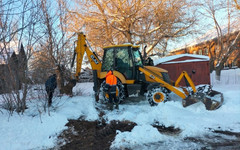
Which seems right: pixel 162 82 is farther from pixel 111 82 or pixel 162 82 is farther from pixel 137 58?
pixel 111 82

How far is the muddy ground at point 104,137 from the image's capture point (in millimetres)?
3762

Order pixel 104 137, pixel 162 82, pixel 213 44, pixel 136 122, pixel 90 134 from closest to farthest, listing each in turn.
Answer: pixel 104 137
pixel 90 134
pixel 136 122
pixel 162 82
pixel 213 44

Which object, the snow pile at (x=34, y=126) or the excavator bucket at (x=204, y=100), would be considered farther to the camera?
the excavator bucket at (x=204, y=100)

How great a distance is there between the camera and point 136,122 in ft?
17.0

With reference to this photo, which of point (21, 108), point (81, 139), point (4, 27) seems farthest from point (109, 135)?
point (4, 27)

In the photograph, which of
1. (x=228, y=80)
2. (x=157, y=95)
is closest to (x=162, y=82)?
(x=157, y=95)

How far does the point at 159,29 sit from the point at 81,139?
13139 mm

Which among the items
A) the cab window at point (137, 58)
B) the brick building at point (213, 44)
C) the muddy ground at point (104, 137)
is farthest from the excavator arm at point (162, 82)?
the brick building at point (213, 44)

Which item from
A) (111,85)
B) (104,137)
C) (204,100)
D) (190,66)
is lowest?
(104,137)

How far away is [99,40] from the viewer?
50.8 feet

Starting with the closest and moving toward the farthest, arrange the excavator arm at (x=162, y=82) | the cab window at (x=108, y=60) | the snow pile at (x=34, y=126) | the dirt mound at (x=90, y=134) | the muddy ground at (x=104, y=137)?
the muddy ground at (x=104, y=137)
the dirt mound at (x=90, y=134)
the snow pile at (x=34, y=126)
the excavator arm at (x=162, y=82)
the cab window at (x=108, y=60)

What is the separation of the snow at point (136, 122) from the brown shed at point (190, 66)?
5.52 m

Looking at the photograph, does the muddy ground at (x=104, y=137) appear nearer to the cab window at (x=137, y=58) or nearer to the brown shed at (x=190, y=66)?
the cab window at (x=137, y=58)

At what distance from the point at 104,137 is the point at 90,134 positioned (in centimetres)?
41
